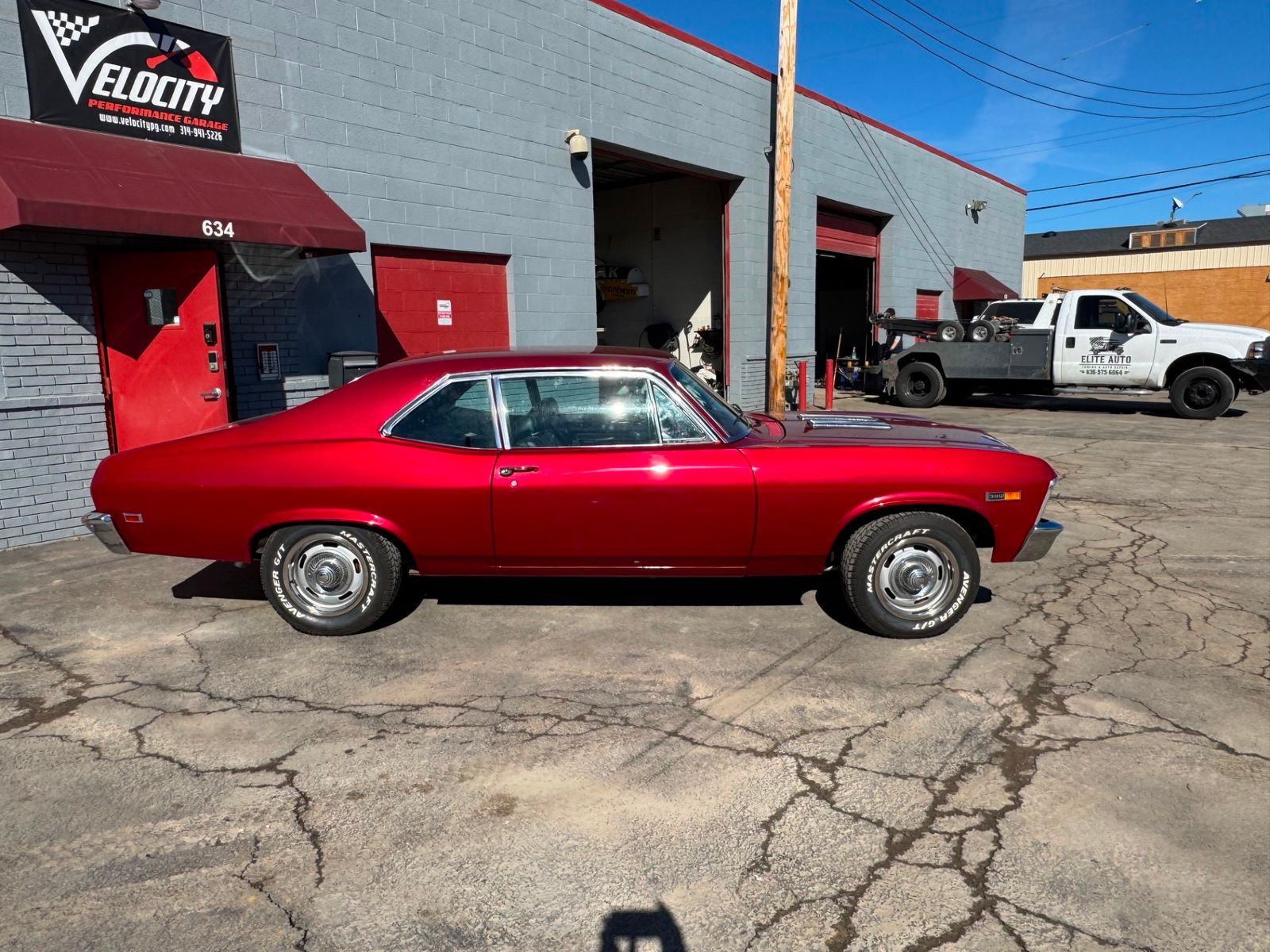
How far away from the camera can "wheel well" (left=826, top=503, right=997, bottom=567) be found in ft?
14.4

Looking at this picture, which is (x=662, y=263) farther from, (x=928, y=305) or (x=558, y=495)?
(x=558, y=495)

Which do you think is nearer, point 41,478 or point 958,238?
point 41,478

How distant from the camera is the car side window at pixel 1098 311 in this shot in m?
14.7

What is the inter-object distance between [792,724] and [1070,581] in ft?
9.71

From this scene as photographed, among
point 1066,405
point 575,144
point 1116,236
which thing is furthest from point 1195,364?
point 1116,236

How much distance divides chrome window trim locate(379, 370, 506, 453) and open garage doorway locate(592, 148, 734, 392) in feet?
37.0

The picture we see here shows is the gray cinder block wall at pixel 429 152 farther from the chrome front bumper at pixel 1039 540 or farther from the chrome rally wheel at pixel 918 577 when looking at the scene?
the chrome front bumper at pixel 1039 540

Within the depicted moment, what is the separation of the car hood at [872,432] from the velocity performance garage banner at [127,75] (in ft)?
19.0

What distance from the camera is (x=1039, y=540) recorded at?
14.6 ft

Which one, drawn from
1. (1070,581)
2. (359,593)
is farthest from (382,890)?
Answer: (1070,581)

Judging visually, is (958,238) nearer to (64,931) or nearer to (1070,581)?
(1070,581)

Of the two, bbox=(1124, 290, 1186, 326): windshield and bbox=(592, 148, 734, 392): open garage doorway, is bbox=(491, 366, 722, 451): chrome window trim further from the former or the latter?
bbox=(1124, 290, 1186, 326): windshield

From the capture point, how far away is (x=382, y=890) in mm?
2576

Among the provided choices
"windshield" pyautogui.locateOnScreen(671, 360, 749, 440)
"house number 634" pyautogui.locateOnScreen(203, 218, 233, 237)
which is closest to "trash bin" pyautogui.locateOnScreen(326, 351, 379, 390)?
"house number 634" pyautogui.locateOnScreen(203, 218, 233, 237)
